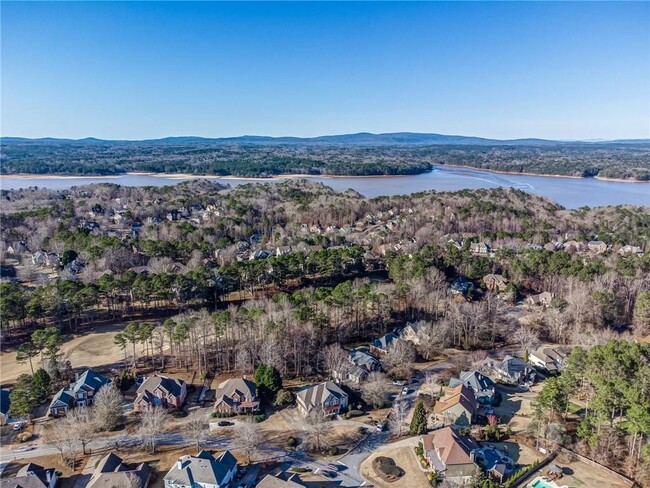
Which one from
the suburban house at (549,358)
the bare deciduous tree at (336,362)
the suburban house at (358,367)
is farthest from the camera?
the suburban house at (549,358)

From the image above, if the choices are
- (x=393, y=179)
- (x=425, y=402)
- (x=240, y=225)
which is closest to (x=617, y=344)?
(x=425, y=402)

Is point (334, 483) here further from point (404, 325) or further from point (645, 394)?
point (404, 325)

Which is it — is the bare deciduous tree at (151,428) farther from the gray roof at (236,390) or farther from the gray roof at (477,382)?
the gray roof at (477,382)

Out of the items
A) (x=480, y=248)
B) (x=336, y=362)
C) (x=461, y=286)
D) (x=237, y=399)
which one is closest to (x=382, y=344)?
(x=336, y=362)

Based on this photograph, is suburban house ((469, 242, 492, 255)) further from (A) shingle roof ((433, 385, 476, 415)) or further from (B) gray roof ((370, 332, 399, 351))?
(A) shingle roof ((433, 385, 476, 415))

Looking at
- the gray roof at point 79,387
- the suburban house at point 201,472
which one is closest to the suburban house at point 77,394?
the gray roof at point 79,387

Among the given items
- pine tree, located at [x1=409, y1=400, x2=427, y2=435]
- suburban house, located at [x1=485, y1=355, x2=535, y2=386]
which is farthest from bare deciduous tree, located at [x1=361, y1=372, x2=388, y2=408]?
suburban house, located at [x1=485, y1=355, x2=535, y2=386]

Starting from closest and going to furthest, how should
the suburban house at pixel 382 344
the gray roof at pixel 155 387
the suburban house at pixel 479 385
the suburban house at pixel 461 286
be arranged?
1. the gray roof at pixel 155 387
2. the suburban house at pixel 479 385
3. the suburban house at pixel 382 344
4. the suburban house at pixel 461 286
